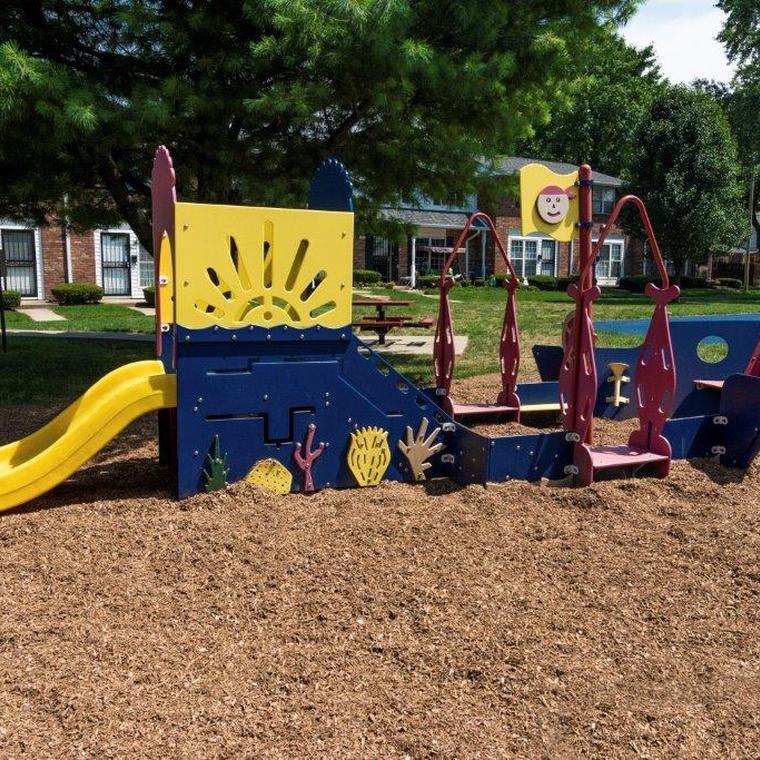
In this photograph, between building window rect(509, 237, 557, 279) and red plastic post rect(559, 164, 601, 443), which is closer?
red plastic post rect(559, 164, 601, 443)

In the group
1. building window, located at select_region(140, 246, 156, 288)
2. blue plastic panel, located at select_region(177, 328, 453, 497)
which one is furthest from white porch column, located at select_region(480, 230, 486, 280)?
blue plastic panel, located at select_region(177, 328, 453, 497)

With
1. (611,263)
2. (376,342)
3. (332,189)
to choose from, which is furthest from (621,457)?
(611,263)

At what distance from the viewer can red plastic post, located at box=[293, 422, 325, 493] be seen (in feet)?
14.2

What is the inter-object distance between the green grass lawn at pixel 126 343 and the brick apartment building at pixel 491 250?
1230 cm

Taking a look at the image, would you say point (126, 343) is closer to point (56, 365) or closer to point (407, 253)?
point (56, 365)

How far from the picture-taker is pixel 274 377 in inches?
168

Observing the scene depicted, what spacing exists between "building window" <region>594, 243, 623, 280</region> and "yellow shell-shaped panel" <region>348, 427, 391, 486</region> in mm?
38568

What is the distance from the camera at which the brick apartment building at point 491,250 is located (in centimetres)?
3509

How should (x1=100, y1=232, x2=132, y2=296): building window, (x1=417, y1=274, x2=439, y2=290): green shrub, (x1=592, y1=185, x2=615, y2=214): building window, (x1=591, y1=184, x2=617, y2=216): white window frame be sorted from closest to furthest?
(x1=100, y1=232, x2=132, y2=296): building window, (x1=417, y1=274, x2=439, y2=290): green shrub, (x1=591, y1=184, x2=617, y2=216): white window frame, (x1=592, y1=185, x2=615, y2=214): building window

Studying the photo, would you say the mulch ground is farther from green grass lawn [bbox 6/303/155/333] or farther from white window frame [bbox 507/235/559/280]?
white window frame [bbox 507/235/559/280]

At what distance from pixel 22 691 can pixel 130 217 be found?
6.84 metres

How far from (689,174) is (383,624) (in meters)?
28.2

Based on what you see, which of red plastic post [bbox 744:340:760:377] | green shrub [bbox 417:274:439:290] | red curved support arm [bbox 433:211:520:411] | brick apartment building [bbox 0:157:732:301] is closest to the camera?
red plastic post [bbox 744:340:760:377]

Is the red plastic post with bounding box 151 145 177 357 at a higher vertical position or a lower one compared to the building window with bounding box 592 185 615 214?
lower
